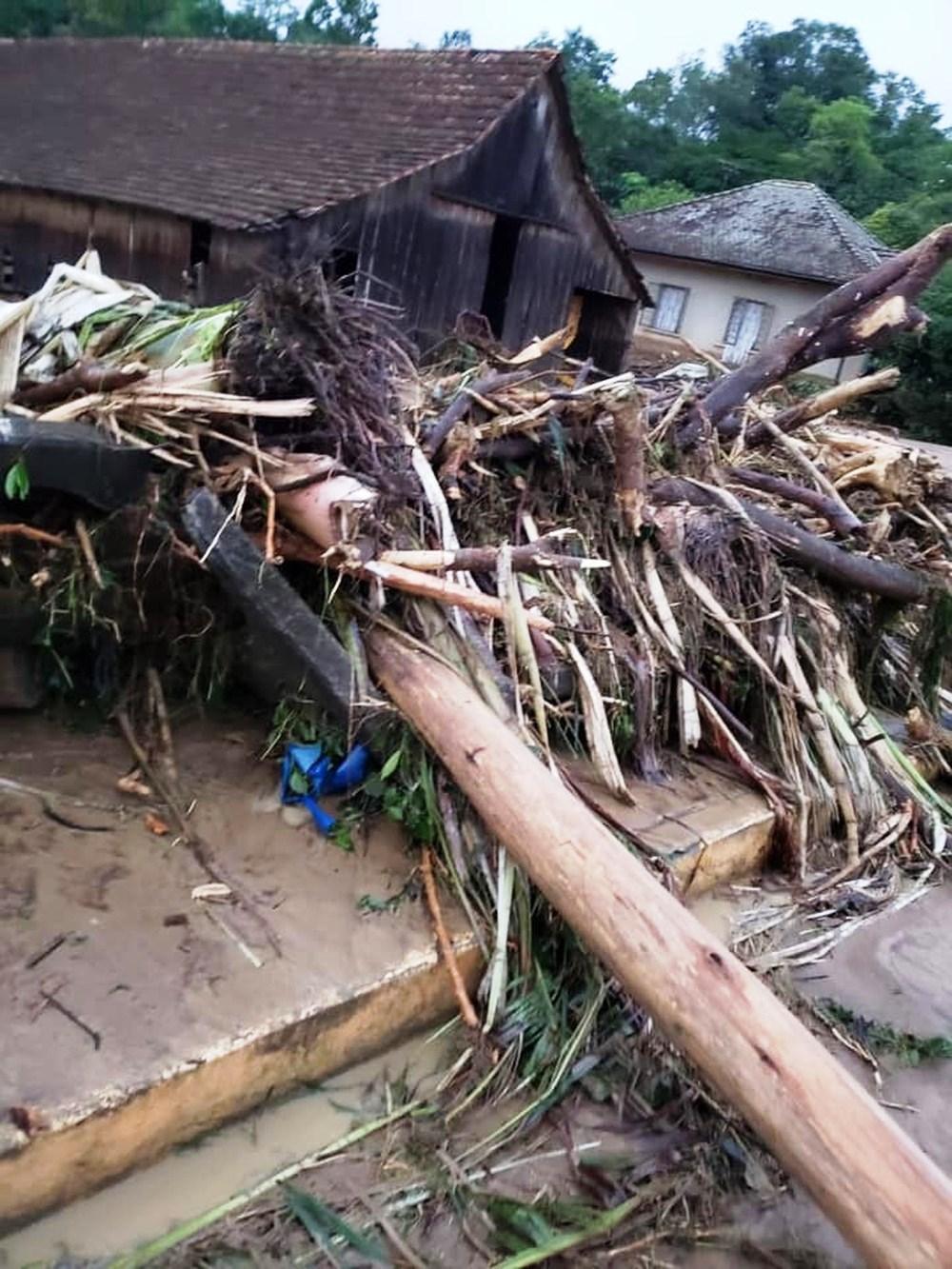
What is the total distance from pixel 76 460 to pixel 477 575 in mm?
1547

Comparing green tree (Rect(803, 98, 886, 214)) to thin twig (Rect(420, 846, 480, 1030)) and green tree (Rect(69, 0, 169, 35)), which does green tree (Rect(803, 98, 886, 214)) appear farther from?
thin twig (Rect(420, 846, 480, 1030))

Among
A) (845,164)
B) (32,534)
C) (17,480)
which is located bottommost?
(32,534)

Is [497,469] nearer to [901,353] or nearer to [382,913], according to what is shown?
[382,913]

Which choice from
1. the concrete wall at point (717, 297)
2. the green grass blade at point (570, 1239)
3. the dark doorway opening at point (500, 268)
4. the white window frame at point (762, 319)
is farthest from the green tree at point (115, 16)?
the green grass blade at point (570, 1239)

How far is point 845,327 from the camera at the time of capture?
18.7 feet

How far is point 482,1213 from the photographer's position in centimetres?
267

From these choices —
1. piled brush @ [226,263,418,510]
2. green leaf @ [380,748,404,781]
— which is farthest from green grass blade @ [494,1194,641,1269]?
piled brush @ [226,263,418,510]

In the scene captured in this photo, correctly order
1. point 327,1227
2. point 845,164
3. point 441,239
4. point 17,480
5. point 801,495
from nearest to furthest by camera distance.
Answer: point 327,1227 → point 17,480 → point 801,495 → point 441,239 → point 845,164

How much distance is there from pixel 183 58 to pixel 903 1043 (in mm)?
19550

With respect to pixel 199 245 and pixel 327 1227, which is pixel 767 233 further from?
pixel 327 1227

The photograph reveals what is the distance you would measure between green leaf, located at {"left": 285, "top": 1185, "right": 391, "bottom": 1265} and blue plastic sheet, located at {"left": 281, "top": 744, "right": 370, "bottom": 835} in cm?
127

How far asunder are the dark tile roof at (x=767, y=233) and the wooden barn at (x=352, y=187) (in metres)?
10.2

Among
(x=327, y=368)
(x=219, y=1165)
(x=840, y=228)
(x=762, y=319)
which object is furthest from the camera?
(x=762, y=319)

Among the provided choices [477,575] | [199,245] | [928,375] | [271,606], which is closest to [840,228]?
[928,375]
